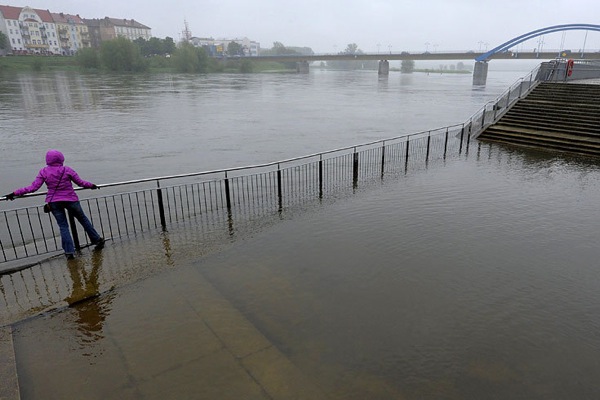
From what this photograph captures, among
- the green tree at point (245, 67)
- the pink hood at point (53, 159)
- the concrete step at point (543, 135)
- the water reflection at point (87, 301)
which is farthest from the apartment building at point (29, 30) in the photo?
the water reflection at point (87, 301)

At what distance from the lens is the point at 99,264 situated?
20.1 feet

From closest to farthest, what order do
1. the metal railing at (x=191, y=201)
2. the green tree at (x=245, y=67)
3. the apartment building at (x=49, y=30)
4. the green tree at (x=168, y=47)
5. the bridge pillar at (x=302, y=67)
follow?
the metal railing at (x=191, y=201) < the green tree at (x=245, y=67) < the apartment building at (x=49, y=30) < the green tree at (x=168, y=47) < the bridge pillar at (x=302, y=67)

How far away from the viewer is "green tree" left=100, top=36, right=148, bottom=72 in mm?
80562

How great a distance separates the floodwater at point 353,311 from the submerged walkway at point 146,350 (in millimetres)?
17

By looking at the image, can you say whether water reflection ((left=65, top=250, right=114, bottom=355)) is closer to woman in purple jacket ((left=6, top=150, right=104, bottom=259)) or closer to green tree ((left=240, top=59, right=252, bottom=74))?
woman in purple jacket ((left=6, top=150, right=104, bottom=259))

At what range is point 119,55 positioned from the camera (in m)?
80.4

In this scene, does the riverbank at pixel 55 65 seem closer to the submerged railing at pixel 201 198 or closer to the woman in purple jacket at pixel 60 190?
the submerged railing at pixel 201 198

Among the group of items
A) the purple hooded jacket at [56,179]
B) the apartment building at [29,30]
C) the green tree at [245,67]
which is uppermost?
the apartment building at [29,30]

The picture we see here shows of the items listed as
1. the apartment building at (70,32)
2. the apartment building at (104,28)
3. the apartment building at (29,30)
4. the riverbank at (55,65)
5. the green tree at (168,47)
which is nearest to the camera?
the riverbank at (55,65)

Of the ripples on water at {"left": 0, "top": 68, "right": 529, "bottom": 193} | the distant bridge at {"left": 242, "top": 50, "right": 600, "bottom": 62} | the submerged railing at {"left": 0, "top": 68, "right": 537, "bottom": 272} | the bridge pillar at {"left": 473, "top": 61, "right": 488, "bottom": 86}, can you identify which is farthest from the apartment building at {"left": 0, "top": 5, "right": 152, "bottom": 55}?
Answer: the submerged railing at {"left": 0, "top": 68, "right": 537, "bottom": 272}

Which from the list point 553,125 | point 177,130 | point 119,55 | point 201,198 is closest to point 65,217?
point 201,198

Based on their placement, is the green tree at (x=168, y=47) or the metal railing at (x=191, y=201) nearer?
the metal railing at (x=191, y=201)

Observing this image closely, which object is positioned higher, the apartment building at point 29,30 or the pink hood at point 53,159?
the apartment building at point 29,30

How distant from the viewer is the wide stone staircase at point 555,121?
15141 mm
